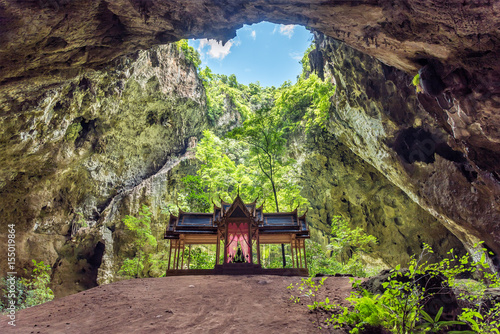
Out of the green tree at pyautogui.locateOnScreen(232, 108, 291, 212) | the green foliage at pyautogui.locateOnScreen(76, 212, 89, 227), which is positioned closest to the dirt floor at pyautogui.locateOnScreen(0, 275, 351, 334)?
the green tree at pyautogui.locateOnScreen(232, 108, 291, 212)

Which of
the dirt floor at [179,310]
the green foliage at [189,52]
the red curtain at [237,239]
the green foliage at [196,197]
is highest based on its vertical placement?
the green foliage at [189,52]

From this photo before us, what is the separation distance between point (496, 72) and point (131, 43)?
32.8 feet

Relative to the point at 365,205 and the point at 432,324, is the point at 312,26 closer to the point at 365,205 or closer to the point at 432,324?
the point at 432,324

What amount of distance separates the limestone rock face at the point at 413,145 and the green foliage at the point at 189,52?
1097 cm

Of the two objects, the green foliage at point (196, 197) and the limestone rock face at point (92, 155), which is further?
the green foliage at point (196, 197)

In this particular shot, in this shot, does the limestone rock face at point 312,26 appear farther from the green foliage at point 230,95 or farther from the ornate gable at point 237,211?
the green foliage at point 230,95

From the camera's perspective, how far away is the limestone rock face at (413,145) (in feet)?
30.4

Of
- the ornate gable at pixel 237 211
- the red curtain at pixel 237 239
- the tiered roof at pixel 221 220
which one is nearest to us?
the ornate gable at pixel 237 211

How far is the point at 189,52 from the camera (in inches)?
846

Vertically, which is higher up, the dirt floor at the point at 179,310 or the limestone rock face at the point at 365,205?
the limestone rock face at the point at 365,205

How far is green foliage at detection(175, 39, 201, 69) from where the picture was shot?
20.4 meters

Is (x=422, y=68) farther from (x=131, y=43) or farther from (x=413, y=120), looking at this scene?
(x=131, y=43)

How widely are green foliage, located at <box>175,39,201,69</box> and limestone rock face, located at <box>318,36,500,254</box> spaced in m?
11.0

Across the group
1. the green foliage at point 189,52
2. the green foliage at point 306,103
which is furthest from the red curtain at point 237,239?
the green foliage at point 189,52
